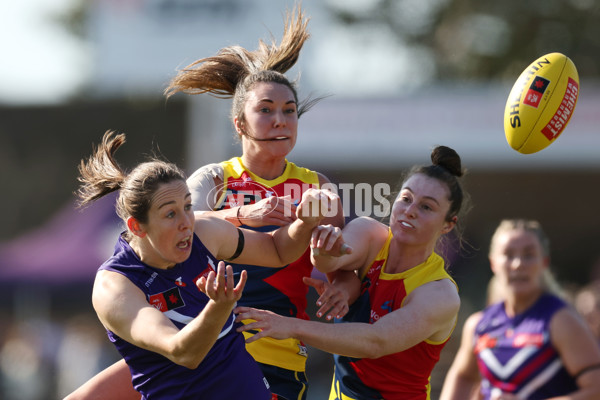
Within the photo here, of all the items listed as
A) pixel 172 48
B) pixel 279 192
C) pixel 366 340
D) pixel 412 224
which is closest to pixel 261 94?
pixel 279 192

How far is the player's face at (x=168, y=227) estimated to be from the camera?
12.2ft

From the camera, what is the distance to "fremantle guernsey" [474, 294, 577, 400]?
17.6 feet

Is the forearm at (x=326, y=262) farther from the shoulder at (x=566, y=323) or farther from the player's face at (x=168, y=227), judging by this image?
the shoulder at (x=566, y=323)

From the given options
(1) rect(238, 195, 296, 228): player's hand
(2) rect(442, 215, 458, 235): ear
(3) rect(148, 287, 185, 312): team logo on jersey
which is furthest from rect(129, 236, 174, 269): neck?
(2) rect(442, 215, 458, 235): ear

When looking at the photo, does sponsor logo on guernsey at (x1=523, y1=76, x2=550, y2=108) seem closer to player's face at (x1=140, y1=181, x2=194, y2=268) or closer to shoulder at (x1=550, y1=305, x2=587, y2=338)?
shoulder at (x1=550, y1=305, x2=587, y2=338)

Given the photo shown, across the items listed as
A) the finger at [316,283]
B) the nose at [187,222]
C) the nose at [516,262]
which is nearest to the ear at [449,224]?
the finger at [316,283]

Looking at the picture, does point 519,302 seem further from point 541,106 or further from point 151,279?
point 151,279

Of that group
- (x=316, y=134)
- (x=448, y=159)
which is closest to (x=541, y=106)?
(x=448, y=159)

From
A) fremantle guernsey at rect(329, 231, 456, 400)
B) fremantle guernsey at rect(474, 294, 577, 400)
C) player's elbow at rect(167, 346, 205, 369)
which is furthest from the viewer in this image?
fremantle guernsey at rect(474, 294, 577, 400)

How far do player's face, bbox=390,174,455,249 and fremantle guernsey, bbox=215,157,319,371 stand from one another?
2.10 feet

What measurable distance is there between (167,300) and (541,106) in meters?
2.47

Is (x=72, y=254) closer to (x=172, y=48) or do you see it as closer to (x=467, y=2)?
(x=172, y=48)

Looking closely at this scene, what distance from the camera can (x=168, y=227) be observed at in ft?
12.2

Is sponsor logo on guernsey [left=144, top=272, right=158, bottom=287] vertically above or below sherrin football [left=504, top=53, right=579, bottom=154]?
below
